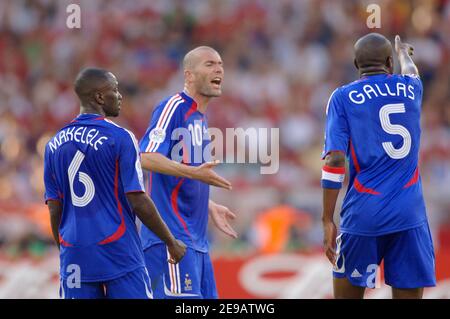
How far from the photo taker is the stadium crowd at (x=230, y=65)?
1444 cm

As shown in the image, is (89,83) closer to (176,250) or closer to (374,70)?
(176,250)

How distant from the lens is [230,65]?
53.1 feet

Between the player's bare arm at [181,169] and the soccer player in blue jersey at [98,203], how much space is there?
0.74 m

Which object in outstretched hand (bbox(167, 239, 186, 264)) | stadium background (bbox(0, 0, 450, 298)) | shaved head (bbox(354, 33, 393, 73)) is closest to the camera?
outstretched hand (bbox(167, 239, 186, 264))

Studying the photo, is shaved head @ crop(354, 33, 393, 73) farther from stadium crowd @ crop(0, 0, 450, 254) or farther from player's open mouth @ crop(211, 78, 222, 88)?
stadium crowd @ crop(0, 0, 450, 254)

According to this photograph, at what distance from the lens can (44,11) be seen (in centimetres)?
1808

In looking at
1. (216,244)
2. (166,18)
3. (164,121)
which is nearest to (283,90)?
(166,18)

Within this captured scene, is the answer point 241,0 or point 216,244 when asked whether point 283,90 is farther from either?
point 216,244

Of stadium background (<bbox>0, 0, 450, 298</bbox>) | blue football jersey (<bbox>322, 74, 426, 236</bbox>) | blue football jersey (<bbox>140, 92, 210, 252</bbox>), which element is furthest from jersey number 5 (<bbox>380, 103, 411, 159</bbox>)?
stadium background (<bbox>0, 0, 450, 298</bbox>)

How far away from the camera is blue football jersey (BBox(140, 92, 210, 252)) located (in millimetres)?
7738

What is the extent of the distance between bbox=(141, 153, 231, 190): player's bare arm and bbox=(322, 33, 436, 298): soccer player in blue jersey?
818 millimetres

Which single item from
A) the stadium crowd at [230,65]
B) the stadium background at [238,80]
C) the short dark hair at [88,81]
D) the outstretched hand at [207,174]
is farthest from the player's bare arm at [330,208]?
the stadium crowd at [230,65]

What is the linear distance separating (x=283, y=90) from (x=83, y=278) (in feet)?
31.2
